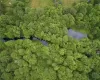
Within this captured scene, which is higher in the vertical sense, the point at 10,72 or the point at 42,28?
the point at 42,28

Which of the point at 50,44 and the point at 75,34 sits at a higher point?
the point at 75,34

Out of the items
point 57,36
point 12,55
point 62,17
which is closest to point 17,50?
point 12,55

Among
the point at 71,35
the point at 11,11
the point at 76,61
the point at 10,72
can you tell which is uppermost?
the point at 11,11

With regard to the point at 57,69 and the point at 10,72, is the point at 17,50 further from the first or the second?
the point at 57,69

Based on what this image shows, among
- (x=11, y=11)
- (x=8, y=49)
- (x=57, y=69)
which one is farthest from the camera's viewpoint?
(x=11, y=11)

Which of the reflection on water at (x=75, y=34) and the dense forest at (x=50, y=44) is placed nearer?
the dense forest at (x=50, y=44)

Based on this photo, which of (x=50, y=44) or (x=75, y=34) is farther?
(x=75, y=34)

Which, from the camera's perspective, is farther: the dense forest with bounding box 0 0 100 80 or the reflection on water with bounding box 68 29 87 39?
the reflection on water with bounding box 68 29 87 39

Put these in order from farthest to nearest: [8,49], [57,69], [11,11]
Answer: [11,11]
[8,49]
[57,69]
